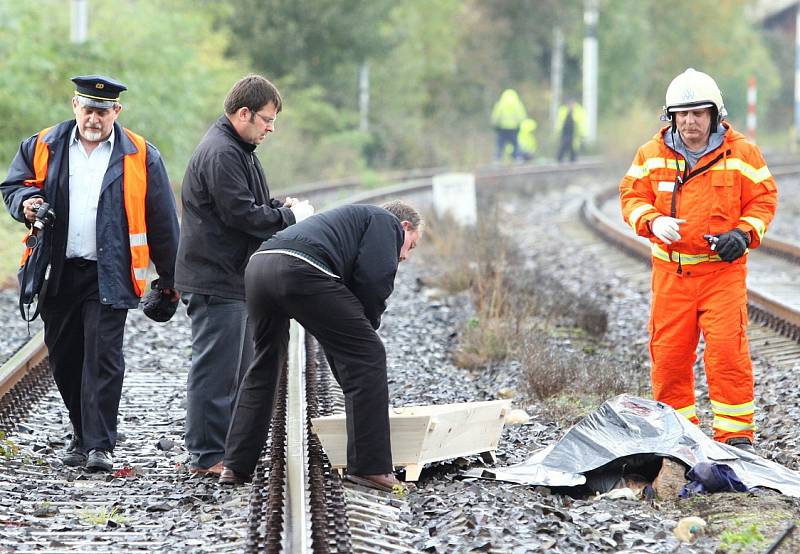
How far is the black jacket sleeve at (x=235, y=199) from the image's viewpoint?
6.14 meters

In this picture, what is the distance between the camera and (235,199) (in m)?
6.14

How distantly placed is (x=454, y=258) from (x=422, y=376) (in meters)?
5.24

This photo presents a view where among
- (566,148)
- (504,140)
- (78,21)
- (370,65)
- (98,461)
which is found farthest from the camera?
(370,65)

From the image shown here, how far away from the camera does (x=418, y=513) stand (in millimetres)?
5652

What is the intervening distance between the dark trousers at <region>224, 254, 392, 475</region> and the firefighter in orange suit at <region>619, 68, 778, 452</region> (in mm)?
1846

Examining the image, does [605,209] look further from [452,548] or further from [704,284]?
[452,548]

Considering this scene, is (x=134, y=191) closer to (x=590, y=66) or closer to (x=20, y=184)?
(x=20, y=184)

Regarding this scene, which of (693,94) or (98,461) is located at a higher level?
(693,94)

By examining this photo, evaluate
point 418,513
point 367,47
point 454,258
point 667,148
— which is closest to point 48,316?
point 418,513

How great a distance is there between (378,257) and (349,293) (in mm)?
225

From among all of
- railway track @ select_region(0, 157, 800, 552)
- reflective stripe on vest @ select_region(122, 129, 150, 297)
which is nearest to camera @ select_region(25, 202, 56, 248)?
reflective stripe on vest @ select_region(122, 129, 150, 297)

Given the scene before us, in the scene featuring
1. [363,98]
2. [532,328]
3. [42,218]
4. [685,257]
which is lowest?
[532,328]

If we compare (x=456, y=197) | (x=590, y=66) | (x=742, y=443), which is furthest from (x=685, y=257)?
(x=590, y=66)

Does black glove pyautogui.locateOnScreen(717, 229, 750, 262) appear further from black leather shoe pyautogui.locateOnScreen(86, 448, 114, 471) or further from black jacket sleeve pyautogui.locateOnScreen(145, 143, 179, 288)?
black leather shoe pyautogui.locateOnScreen(86, 448, 114, 471)
